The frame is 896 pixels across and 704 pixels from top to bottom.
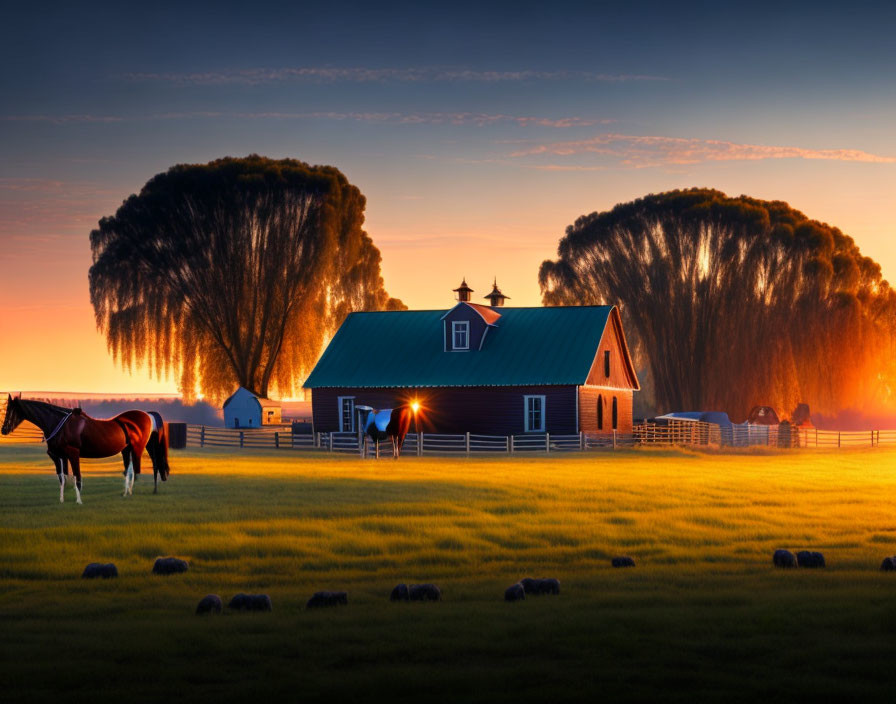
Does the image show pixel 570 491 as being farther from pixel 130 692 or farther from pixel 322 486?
pixel 130 692

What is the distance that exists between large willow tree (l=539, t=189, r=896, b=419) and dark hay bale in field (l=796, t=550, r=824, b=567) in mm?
59565

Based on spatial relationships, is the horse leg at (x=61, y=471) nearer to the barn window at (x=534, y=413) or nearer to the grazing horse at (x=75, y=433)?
the grazing horse at (x=75, y=433)

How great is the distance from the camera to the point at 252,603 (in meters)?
15.5

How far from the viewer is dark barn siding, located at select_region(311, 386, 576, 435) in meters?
59.7

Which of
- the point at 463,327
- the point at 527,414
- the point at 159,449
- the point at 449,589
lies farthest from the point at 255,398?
the point at 449,589

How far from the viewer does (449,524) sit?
25500mm

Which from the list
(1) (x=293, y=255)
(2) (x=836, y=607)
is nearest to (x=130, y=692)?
(2) (x=836, y=607)

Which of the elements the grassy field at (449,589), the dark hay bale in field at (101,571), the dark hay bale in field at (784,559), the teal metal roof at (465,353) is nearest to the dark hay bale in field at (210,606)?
the grassy field at (449,589)

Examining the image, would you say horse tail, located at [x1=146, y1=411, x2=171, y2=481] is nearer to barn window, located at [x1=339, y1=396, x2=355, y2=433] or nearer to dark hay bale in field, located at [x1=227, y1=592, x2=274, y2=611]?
dark hay bale in field, located at [x1=227, y1=592, x2=274, y2=611]

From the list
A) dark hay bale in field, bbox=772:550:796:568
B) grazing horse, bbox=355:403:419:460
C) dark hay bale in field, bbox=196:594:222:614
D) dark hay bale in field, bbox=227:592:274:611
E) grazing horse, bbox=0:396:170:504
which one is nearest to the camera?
dark hay bale in field, bbox=196:594:222:614

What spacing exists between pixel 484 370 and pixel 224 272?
974 inches

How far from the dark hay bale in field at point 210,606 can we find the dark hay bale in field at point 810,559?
10410mm

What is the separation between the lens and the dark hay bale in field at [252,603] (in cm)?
1552

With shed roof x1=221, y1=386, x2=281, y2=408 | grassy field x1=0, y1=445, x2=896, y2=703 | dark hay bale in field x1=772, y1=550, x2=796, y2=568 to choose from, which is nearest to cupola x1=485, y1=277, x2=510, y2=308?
shed roof x1=221, y1=386, x2=281, y2=408
